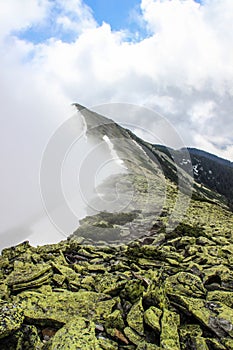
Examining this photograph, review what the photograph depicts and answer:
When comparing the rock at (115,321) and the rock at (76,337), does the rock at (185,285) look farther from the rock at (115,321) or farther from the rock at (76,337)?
the rock at (76,337)

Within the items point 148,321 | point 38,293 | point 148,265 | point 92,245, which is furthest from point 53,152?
point 148,321

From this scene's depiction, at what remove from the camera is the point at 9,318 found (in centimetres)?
699

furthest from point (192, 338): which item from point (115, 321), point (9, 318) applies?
point (9, 318)

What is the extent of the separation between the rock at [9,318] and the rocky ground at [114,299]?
25 mm

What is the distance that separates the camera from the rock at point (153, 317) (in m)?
A: 7.75

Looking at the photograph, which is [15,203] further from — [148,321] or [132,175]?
[132,175]

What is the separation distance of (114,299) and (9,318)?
3.27 metres

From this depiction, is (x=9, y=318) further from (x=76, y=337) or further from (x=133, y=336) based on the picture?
(x=133, y=336)

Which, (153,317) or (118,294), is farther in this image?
(118,294)

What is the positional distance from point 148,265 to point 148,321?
4.79 metres

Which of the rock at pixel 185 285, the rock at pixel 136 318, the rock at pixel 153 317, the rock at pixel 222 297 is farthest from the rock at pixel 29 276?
the rock at pixel 222 297

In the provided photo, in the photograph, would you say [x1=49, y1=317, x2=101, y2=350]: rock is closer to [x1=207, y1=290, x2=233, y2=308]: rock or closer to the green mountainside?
the green mountainside

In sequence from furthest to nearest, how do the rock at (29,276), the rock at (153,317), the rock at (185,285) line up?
1. the rock at (29,276)
2. the rock at (185,285)
3. the rock at (153,317)

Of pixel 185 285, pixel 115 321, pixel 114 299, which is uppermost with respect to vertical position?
pixel 114 299
